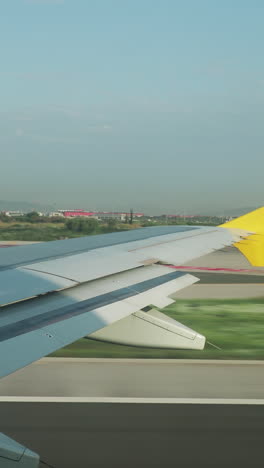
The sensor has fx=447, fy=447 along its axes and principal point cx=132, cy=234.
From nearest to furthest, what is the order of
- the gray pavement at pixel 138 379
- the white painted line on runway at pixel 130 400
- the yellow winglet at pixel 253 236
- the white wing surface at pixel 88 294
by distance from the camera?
the white wing surface at pixel 88 294 < the yellow winglet at pixel 253 236 < the white painted line on runway at pixel 130 400 < the gray pavement at pixel 138 379

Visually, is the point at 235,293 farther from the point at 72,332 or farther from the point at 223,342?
the point at 72,332

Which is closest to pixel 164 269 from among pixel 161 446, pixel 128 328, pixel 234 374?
pixel 128 328

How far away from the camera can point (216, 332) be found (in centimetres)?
920

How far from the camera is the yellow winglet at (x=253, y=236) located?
17.8 ft

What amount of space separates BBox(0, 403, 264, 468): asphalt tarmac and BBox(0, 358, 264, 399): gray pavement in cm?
39

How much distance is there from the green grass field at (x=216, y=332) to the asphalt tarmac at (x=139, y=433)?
203cm

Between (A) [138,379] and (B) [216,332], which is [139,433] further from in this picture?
(B) [216,332]

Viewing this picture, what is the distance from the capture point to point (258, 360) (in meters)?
7.46

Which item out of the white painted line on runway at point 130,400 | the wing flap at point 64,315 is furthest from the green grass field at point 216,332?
the wing flap at point 64,315

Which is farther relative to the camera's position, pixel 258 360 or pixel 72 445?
pixel 258 360

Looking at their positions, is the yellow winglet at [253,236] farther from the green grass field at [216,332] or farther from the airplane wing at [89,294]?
the green grass field at [216,332]

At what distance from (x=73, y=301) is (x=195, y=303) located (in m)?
9.36

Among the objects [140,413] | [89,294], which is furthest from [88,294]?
[140,413]

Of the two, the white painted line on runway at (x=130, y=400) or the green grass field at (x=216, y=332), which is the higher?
the green grass field at (x=216, y=332)
